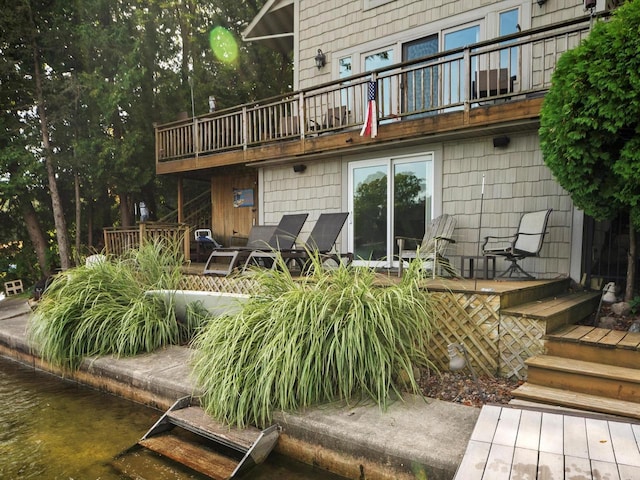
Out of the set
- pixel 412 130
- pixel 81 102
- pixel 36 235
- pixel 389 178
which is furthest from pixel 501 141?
pixel 36 235

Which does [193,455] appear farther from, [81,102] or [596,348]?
[81,102]

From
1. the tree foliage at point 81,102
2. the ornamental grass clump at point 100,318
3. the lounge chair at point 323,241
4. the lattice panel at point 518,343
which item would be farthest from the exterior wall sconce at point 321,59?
the lattice panel at point 518,343

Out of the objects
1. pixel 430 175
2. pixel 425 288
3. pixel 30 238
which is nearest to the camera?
pixel 425 288

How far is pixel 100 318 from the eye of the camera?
4.64 meters

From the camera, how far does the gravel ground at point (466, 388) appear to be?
10.3 ft

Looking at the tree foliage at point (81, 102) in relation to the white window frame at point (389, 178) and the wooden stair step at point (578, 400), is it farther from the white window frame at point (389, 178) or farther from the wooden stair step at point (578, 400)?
the wooden stair step at point (578, 400)

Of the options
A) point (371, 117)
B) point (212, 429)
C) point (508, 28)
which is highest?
point (508, 28)

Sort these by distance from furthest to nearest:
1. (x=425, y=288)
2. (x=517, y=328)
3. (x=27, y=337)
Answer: (x=27, y=337) < (x=425, y=288) < (x=517, y=328)

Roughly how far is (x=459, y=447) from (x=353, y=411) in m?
0.78

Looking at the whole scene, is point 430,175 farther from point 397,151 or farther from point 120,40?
point 120,40

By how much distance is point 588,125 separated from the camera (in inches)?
142

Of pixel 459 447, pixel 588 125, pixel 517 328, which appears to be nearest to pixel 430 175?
pixel 588 125

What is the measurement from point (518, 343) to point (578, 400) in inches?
29.0

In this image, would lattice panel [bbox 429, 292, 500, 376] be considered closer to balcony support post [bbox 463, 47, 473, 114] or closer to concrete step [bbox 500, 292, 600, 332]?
concrete step [bbox 500, 292, 600, 332]
